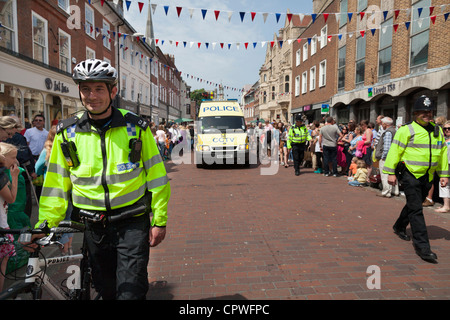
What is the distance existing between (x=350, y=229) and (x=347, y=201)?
2.00 metres

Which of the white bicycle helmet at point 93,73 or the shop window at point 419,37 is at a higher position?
the shop window at point 419,37

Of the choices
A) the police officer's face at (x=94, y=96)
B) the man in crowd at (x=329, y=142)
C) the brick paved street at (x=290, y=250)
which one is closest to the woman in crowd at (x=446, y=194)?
the brick paved street at (x=290, y=250)

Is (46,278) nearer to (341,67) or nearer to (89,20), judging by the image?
(89,20)

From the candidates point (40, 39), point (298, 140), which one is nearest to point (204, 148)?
point (298, 140)

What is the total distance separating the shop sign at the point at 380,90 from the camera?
14.7 metres

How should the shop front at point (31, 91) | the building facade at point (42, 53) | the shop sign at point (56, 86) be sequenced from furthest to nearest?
the shop sign at point (56, 86) < the building facade at point (42, 53) < the shop front at point (31, 91)

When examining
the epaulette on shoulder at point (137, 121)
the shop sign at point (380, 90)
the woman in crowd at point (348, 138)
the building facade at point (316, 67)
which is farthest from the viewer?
the building facade at point (316, 67)

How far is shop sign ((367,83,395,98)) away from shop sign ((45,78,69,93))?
15.8m

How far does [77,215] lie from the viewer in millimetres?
2223

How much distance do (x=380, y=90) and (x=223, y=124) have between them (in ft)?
28.0

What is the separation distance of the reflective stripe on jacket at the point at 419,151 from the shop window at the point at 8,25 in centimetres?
1301

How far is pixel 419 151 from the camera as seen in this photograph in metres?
4.12

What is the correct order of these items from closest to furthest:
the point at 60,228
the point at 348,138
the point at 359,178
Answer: the point at 60,228, the point at 359,178, the point at 348,138

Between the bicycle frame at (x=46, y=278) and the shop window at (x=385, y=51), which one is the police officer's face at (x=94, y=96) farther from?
the shop window at (x=385, y=51)
